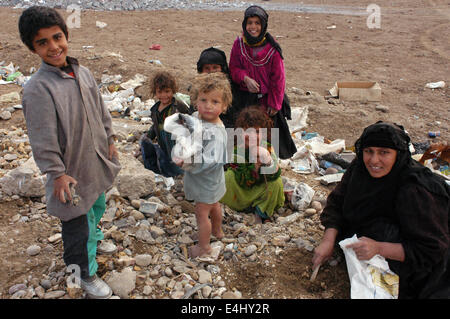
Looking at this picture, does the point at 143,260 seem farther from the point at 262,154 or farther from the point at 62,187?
the point at 262,154

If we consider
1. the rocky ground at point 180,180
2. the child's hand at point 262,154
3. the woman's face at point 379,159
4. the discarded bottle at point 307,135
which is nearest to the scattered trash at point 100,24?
the rocky ground at point 180,180

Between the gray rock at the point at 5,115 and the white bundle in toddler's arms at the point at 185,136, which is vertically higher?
the white bundle in toddler's arms at the point at 185,136

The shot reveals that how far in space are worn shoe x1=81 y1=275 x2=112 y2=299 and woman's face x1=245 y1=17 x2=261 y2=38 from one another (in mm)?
2522

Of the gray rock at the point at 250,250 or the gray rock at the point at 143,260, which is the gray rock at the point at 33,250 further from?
the gray rock at the point at 250,250

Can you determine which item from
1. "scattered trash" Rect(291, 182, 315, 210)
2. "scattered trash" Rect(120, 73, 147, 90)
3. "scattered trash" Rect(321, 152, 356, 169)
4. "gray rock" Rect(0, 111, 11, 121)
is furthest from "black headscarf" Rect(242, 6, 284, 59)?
"gray rock" Rect(0, 111, 11, 121)

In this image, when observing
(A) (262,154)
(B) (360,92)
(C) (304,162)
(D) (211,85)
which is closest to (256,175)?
(A) (262,154)

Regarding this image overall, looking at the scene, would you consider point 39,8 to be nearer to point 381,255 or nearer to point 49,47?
point 49,47

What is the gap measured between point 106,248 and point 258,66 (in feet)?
7.20

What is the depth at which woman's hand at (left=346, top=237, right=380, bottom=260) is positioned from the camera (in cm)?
217

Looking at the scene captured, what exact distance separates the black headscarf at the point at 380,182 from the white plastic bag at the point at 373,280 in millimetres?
174

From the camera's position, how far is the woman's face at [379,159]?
84.0 inches

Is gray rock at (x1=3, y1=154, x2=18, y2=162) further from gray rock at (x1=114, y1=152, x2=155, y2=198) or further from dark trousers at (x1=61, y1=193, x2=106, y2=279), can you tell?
dark trousers at (x1=61, y1=193, x2=106, y2=279)
